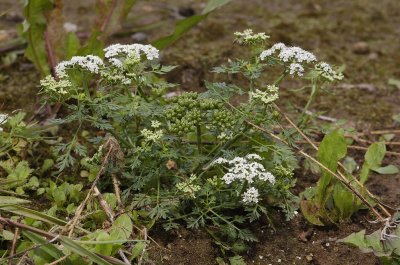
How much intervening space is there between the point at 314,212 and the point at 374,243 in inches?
15.5

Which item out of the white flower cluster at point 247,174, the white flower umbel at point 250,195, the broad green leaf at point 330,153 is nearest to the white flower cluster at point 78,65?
the white flower cluster at point 247,174

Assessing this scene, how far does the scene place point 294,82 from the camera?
388 cm

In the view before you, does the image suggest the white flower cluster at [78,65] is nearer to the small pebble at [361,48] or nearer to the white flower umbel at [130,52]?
the white flower umbel at [130,52]

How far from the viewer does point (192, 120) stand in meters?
2.37

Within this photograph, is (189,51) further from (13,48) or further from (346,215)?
(346,215)

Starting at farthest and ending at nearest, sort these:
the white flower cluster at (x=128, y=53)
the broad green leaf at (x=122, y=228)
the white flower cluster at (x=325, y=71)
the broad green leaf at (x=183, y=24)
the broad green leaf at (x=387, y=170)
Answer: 1. the broad green leaf at (x=183, y=24)
2. the broad green leaf at (x=387, y=170)
3. the white flower cluster at (x=325, y=71)
4. the white flower cluster at (x=128, y=53)
5. the broad green leaf at (x=122, y=228)

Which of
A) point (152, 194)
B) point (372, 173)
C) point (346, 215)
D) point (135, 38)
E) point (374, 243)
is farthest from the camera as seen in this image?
point (135, 38)

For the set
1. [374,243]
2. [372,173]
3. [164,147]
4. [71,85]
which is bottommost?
[372,173]

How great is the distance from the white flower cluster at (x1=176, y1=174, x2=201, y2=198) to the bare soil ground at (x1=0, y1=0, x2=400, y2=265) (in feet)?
0.78

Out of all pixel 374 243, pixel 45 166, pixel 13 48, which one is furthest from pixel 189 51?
pixel 374 243

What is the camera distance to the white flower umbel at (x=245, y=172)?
2.24 metres

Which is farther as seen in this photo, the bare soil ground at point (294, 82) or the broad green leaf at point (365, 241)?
the bare soil ground at point (294, 82)

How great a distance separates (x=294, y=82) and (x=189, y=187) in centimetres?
178

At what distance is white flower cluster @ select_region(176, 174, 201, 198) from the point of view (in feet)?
7.59
